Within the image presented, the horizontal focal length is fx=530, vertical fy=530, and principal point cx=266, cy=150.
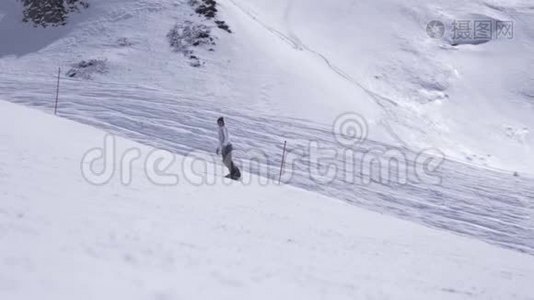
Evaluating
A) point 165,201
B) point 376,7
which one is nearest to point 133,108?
point 165,201

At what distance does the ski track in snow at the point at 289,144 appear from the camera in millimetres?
13562

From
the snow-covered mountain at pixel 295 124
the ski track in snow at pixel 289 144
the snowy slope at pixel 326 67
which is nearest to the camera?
the snow-covered mountain at pixel 295 124

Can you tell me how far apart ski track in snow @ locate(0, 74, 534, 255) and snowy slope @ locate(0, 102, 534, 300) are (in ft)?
6.16

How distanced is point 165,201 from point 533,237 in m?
9.24

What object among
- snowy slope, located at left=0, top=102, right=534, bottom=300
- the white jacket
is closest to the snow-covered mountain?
snowy slope, located at left=0, top=102, right=534, bottom=300

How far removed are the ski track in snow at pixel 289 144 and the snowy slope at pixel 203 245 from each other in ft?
6.16

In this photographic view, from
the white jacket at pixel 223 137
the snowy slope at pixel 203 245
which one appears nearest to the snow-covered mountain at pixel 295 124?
the snowy slope at pixel 203 245

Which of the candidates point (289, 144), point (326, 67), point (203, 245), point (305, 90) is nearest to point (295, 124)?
point (289, 144)

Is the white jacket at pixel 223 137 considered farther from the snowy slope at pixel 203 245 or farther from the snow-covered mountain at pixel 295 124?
the snow-covered mountain at pixel 295 124

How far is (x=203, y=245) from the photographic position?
21.3ft

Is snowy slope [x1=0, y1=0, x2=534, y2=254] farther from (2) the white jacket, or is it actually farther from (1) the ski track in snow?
(2) the white jacket

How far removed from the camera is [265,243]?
7.41 m

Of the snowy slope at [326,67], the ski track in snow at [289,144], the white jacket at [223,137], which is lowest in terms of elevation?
the ski track in snow at [289,144]

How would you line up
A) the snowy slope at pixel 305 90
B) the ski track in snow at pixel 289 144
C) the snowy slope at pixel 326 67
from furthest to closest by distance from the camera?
the snowy slope at pixel 326 67 → the snowy slope at pixel 305 90 → the ski track in snow at pixel 289 144
